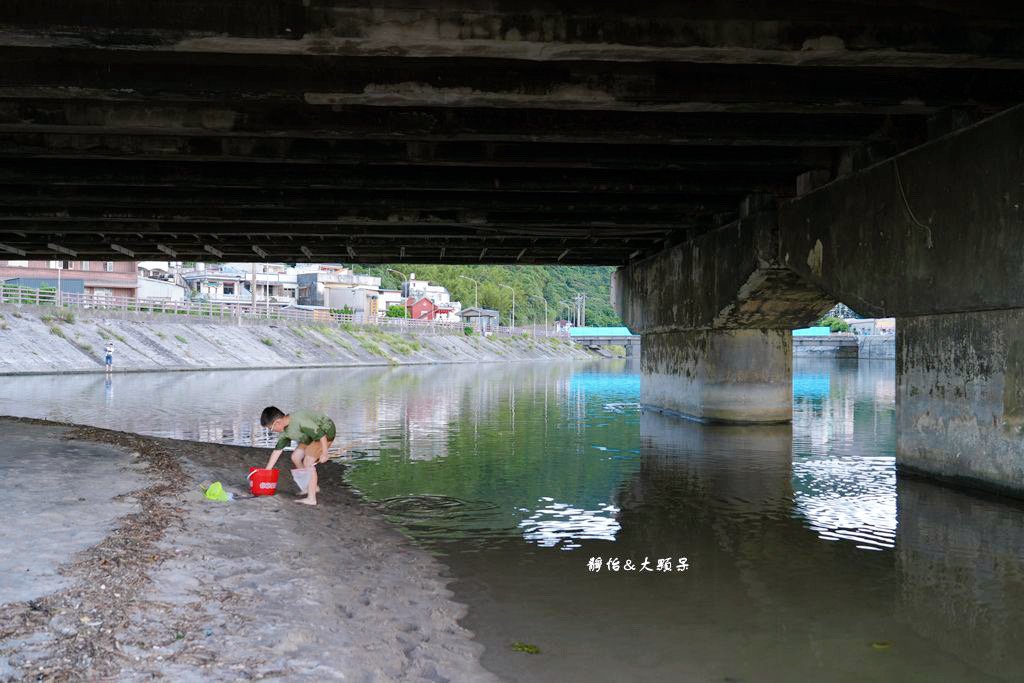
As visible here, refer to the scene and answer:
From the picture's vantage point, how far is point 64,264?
274 feet

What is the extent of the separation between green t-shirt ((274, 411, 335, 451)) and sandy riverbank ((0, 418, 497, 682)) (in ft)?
→ 3.02

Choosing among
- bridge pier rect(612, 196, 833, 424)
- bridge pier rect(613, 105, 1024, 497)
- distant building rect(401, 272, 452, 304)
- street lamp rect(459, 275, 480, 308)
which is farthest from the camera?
street lamp rect(459, 275, 480, 308)

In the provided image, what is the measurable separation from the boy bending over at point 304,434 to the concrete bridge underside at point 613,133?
13.5 feet

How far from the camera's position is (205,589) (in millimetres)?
7582

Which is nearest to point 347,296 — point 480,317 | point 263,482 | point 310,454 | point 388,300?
point 388,300

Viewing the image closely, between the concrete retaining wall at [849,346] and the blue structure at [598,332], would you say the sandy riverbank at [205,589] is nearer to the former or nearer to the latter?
the concrete retaining wall at [849,346]

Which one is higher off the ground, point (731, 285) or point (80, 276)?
point (80, 276)

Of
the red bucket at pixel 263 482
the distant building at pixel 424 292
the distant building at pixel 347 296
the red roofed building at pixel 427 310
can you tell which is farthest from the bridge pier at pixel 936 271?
the distant building at pixel 424 292

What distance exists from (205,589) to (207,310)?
232ft

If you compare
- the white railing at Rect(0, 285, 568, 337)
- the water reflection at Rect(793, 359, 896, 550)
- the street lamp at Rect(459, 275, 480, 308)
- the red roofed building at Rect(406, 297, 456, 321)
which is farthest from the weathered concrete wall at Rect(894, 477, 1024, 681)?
the street lamp at Rect(459, 275, 480, 308)

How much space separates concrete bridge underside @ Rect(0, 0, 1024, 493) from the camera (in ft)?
32.2

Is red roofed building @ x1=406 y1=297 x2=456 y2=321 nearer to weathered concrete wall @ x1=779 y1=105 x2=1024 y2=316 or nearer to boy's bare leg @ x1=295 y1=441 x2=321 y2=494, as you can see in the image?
weathered concrete wall @ x1=779 y1=105 x2=1024 y2=316

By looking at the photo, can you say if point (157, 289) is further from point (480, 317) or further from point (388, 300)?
point (480, 317)

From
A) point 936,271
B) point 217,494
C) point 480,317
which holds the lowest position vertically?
point 217,494
